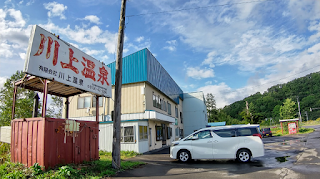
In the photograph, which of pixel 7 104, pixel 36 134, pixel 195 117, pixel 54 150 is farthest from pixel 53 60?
pixel 195 117

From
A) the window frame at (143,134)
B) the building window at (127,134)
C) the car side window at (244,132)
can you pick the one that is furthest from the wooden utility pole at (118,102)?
the window frame at (143,134)

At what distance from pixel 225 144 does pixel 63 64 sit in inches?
332

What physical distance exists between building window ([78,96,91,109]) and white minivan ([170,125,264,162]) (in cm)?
1172

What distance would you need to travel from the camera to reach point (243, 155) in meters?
10.3

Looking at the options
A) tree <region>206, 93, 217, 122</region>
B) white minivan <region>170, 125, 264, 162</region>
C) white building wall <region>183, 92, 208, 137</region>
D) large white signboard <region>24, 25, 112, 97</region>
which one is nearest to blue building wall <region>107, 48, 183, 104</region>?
large white signboard <region>24, 25, 112, 97</region>

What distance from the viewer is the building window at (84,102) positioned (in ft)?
65.6

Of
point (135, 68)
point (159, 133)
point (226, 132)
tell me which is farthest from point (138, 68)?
point (226, 132)

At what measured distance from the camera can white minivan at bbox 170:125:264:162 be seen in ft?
33.9

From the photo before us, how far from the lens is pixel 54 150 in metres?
7.79

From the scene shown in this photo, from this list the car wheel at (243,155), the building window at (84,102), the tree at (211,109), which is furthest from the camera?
the tree at (211,109)

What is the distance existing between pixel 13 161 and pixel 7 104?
11.5 metres

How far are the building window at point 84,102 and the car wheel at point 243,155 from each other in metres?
14.4

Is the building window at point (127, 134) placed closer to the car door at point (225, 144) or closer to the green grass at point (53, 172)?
the car door at point (225, 144)

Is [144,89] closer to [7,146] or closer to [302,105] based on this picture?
[7,146]
